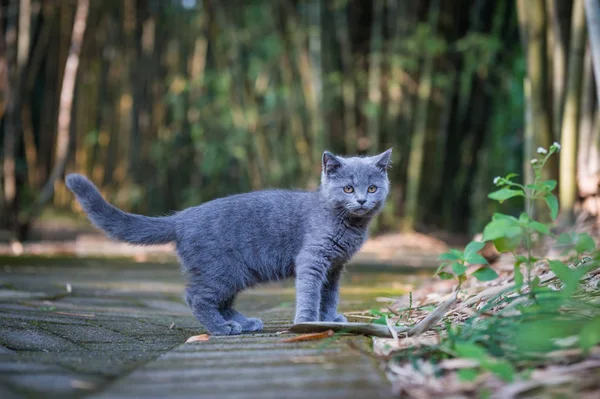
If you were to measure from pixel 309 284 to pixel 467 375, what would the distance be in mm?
1205

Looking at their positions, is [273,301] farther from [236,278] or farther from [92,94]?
[92,94]

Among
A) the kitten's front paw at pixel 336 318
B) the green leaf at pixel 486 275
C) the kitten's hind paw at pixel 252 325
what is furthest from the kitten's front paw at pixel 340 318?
the green leaf at pixel 486 275

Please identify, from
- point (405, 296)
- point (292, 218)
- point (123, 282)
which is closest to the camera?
point (292, 218)

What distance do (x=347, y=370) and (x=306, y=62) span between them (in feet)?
18.9

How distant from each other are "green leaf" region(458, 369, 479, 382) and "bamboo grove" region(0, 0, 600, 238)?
16.0 feet

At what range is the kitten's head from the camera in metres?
2.74

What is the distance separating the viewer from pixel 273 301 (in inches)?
138

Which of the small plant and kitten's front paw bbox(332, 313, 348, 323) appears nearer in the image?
the small plant

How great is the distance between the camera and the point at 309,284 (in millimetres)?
2533

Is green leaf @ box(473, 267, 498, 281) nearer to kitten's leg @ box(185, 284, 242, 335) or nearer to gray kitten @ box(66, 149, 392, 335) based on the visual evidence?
gray kitten @ box(66, 149, 392, 335)

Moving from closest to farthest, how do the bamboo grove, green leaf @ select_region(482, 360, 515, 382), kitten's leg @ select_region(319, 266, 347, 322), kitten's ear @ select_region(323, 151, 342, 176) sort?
1. green leaf @ select_region(482, 360, 515, 382)
2. kitten's leg @ select_region(319, 266, 347, 322)
3. kitten's ear @ select_region(323, 151, 342, 176)
4. the bamboo grove

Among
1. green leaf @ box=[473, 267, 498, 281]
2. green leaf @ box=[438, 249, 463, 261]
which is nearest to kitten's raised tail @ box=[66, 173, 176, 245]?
green leaf @ box=[438, 249, 463, 261]

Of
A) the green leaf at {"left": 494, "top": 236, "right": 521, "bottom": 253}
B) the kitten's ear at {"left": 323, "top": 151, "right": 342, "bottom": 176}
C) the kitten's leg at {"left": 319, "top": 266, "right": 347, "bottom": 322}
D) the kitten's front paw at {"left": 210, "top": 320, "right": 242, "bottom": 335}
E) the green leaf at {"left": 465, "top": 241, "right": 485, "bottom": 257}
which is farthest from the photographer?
the kitten's ear at {"left": 323, "top": 151, "right": 342, "bottom": 176}

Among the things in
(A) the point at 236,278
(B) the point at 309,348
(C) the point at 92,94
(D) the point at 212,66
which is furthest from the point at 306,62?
(B) the point at 309,348
